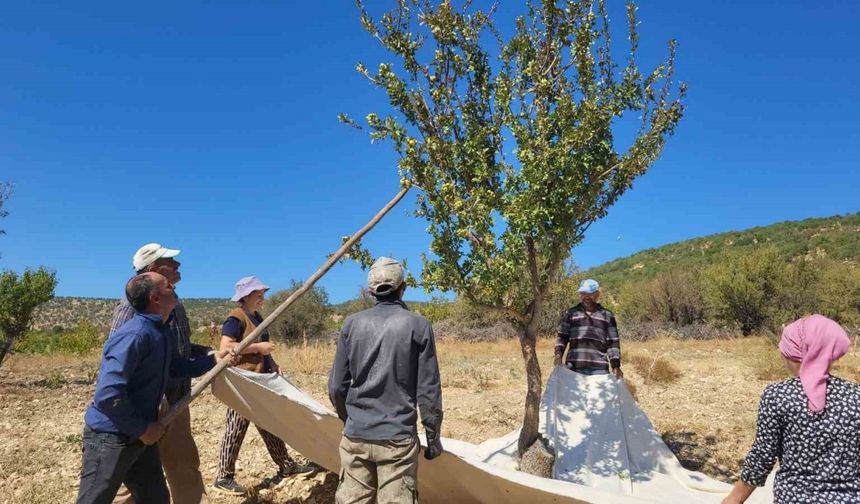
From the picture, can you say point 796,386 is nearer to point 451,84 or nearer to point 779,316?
point 451,84

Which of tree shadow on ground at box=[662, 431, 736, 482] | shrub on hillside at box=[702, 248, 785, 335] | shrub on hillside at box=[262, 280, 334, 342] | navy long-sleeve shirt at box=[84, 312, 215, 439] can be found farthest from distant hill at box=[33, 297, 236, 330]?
navy long-sleeve shirt at box=[84, 312, 215, 439]

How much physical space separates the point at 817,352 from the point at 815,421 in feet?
1.05

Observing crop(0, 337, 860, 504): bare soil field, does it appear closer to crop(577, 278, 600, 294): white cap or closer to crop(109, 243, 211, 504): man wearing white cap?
crop(109, 243, 211, 504): man wearing white cap

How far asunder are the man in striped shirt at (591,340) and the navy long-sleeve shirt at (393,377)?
319 cm

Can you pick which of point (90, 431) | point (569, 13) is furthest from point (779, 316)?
point (90, 431)

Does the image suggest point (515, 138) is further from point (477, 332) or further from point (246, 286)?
point (477, 332)

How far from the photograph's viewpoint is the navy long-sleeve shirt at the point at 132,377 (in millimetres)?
3240

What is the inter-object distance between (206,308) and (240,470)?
221ft

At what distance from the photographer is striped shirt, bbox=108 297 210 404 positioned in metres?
4.14

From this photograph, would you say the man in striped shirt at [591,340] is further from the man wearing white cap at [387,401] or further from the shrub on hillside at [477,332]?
the shrub on hillside at [477,332]

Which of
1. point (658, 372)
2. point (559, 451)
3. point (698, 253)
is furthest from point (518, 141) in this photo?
point (698, 253)

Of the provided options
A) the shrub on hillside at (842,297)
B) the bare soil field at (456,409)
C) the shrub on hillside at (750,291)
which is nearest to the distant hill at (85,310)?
the bare soil field at (456,409)

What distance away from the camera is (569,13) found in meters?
5.30

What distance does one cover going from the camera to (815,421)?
2711 millimetres
